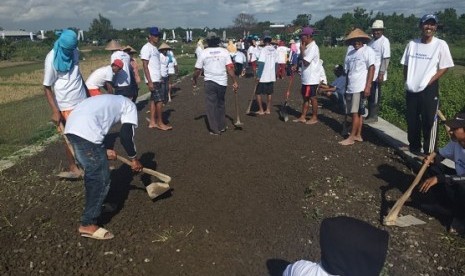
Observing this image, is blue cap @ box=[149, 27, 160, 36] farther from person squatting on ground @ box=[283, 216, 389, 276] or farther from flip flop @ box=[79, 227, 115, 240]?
person squatting on ground @ box=[283, 216, 389, 276]

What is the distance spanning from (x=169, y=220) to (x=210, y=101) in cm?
336

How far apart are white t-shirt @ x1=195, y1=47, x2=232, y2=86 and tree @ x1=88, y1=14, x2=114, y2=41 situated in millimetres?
74980

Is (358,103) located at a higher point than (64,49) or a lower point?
lower

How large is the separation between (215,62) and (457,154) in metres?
4.22

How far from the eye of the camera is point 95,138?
344 centimetres

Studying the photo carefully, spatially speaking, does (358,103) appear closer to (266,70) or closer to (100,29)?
(266,70)

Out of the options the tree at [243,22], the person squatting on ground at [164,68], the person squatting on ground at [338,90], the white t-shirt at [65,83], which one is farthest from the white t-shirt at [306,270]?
the tree at [243,22]

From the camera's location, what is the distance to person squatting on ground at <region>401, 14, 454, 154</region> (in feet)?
16.9

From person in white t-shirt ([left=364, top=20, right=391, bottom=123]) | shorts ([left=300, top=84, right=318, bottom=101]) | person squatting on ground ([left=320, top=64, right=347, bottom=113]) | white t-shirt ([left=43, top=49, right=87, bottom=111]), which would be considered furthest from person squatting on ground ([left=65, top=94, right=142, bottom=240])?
person squatting on ground ([left=320, top=64, right=347, bottom=113])

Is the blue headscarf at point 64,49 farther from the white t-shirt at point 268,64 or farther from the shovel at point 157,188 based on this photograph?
the white t-shirt at point 268,64

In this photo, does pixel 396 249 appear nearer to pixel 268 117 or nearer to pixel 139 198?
pixel 139 198

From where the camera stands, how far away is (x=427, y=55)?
5.26 meters

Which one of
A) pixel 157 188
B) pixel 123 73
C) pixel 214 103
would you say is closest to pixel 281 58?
pixel 214 103

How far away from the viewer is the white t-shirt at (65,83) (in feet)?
15.0
